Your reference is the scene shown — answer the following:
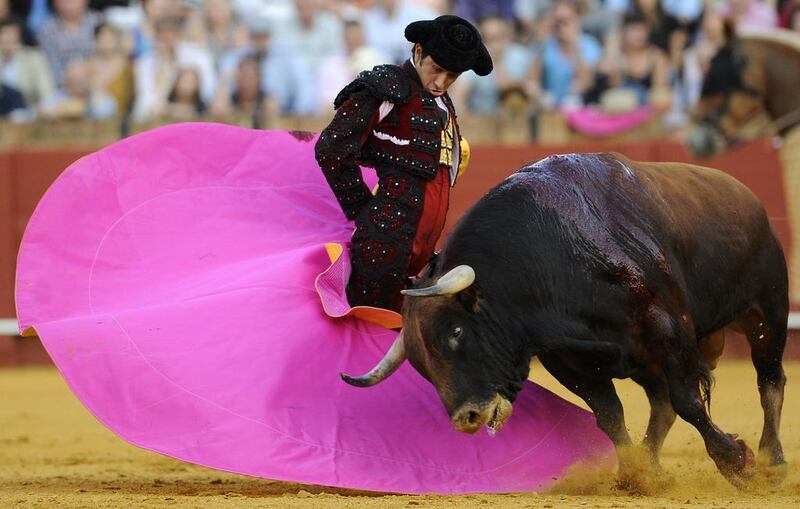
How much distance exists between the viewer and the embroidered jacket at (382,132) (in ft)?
14.4

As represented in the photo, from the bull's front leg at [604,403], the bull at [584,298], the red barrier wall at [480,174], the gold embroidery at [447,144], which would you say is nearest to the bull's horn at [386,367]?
the bull at [584,298]

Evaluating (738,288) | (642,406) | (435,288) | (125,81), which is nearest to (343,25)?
(125,81)

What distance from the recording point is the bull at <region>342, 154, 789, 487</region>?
13.0 feet

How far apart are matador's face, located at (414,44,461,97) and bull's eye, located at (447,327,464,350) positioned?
925mm

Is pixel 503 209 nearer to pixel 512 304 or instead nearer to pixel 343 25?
pixel 512 304

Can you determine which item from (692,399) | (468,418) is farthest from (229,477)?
(692,399)

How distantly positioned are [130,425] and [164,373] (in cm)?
22

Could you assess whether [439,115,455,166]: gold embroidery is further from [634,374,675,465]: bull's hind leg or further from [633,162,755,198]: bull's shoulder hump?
[634,374,675,465]: bull's hind leg

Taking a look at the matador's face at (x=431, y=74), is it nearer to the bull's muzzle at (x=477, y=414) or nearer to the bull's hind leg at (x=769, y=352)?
the bull's muzzle at (x=477, y=414)

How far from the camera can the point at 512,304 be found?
4070mm

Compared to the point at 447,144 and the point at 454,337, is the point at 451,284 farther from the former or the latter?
the point at 447,144

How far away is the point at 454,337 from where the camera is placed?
12.9 ft

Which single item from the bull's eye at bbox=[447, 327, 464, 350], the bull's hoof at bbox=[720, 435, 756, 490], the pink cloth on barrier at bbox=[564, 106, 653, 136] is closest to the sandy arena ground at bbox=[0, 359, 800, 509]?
the bull's hoof at bbox=[720, 435, 756, 490]

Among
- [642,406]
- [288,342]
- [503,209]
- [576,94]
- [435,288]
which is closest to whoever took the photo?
[435,288]
